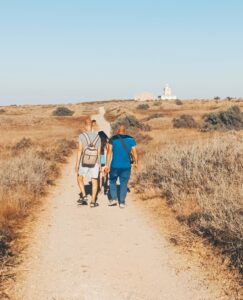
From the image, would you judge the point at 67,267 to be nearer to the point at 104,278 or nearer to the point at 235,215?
the point at 104,278

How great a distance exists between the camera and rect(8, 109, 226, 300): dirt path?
4855 mm

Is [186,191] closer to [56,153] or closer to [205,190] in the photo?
[205,190]

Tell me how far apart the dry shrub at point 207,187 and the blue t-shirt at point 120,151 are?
1.34 metres

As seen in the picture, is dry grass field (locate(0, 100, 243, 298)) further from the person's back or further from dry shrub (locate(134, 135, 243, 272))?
the person's back

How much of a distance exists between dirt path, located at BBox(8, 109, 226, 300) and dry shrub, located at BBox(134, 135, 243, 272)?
0.76m

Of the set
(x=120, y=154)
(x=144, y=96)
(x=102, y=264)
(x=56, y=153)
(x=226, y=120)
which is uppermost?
(x=144, y=96)

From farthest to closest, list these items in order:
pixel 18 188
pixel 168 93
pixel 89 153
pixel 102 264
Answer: pixel 168 93
pixel 18 188
pixel 89 153
pixel 102 264

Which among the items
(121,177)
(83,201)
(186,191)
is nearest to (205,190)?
(186,191)

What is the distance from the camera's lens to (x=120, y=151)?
8961 mm

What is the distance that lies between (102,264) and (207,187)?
387 cm

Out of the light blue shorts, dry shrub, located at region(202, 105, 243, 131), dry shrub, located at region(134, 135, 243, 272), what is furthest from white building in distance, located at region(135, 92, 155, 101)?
the light blue shorts

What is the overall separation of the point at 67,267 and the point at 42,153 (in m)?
11.9

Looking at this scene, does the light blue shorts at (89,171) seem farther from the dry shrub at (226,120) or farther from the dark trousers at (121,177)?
the dry shrub at (226,120)

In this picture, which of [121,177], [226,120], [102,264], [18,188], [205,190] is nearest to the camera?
[102,264]
